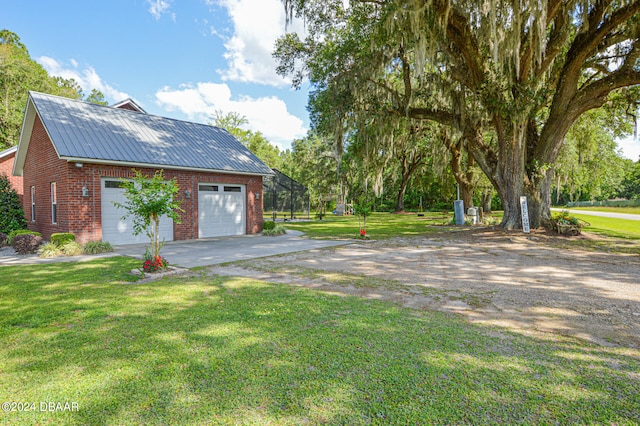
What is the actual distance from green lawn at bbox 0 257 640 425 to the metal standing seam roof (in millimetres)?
6887

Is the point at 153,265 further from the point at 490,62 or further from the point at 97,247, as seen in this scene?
the point at 490,62

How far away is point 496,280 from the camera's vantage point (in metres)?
5.61

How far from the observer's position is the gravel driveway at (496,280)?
371 cm

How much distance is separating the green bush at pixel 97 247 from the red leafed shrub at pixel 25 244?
60.0 inches

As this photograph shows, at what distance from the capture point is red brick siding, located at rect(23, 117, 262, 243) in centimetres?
926

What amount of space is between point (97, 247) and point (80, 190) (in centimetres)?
176

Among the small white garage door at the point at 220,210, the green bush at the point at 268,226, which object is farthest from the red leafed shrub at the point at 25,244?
the green bush at the point at 268,226

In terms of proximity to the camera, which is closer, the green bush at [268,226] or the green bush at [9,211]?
the green bush at [9,211]

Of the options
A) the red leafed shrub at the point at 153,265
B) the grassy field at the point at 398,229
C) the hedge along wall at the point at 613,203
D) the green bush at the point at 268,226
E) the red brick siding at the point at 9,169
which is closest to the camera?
the red leafed shrub at the point at 153,265

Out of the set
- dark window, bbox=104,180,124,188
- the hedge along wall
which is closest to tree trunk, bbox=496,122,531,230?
dark window, bbox=104,180,124,188

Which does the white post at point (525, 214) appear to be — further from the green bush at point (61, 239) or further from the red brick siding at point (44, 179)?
the red brick siding at point (44, 179)

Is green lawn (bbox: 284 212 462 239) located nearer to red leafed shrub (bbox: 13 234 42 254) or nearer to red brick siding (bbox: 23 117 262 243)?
red brick siding (bbox: 23 117 262 243)

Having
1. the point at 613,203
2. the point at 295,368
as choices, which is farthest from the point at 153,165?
the point at 613,203

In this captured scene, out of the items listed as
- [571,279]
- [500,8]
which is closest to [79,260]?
[571,279]
